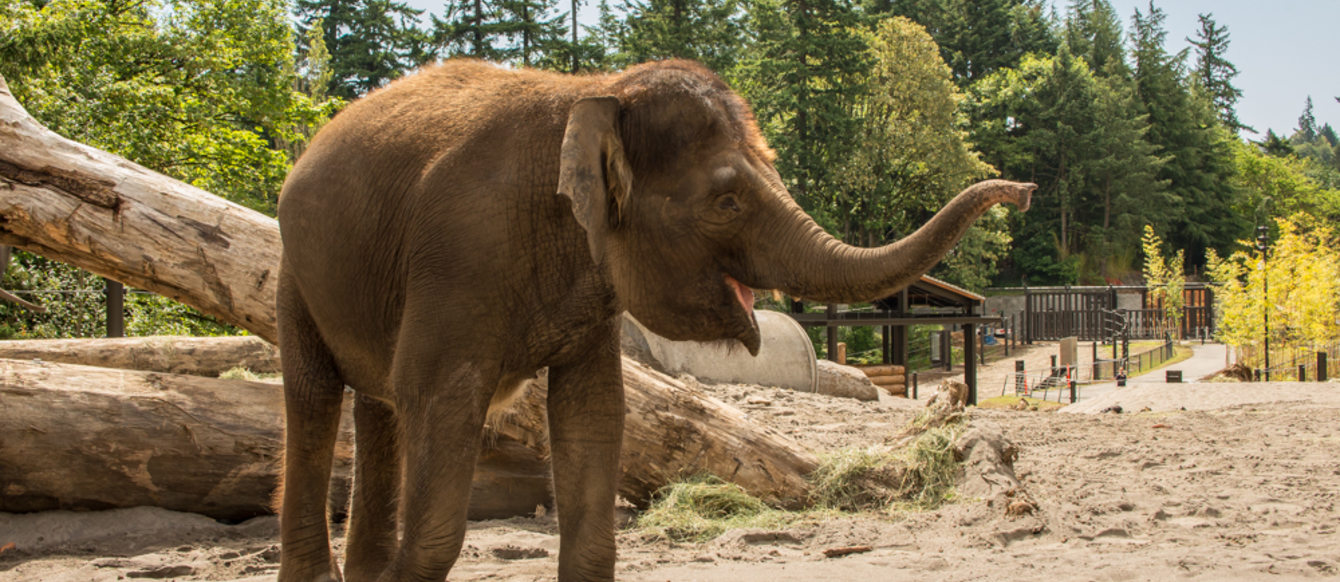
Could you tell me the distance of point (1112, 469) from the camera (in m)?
8.91

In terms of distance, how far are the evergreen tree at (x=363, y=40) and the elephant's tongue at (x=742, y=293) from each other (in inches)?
1947

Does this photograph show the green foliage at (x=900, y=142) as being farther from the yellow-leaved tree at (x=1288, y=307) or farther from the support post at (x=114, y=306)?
the support post at (x=114, y=306)

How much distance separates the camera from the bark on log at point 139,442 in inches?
246

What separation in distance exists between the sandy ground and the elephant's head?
7.26ft

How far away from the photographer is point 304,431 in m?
4.16

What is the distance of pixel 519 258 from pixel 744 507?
4.04 metres

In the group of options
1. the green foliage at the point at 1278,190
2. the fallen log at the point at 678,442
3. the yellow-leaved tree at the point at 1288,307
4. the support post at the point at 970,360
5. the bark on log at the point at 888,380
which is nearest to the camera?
the fallen log at the point at 678,442

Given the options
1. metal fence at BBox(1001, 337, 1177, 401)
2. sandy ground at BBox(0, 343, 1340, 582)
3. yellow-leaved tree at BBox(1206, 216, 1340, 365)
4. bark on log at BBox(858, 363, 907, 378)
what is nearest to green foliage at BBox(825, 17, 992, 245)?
metal fence at BBox(1001, 337, 1177, 401)

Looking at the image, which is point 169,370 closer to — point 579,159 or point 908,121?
point 579,159

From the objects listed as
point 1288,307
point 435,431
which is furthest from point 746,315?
point 1288,307

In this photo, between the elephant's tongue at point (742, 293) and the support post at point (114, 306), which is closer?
the elephant's tongue at point (742, 293)

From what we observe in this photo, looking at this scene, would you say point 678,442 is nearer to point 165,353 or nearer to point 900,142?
point 165,353

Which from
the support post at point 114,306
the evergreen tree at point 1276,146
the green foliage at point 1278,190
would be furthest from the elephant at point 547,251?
the evergreen tree at point 1276,146

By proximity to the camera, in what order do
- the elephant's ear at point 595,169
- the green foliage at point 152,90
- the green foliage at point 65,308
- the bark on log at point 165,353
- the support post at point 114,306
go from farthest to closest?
1. the green foliage at point 152,90
2. the green foliage at point 65,308
3. the support post at point 114,306
4. the bark on log at point 165,353
5. the elephant's ear at point 595,169
